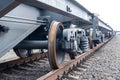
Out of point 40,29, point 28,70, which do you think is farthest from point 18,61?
point 40,29

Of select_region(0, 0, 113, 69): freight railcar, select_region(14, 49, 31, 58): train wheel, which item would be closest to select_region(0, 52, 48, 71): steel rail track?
select_region(14, 49, 31, 58): train wheel

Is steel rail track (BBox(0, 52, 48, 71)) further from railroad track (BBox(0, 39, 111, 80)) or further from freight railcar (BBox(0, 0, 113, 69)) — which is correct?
freight railcar (BBox(0, 0, 113, 69))

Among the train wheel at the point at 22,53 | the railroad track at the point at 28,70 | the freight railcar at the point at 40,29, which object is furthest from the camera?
the train wheel at the point at 22,53

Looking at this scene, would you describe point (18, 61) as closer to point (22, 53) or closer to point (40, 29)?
point (22, 53)

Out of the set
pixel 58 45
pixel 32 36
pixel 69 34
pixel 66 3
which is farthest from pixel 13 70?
pixel 66 3

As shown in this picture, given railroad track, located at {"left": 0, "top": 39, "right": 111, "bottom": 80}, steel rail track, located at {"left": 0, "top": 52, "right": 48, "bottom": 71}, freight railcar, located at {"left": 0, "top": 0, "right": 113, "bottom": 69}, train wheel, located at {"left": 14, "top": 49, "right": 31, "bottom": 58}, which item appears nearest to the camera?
freight railcar, located at {"left": 0, "top": 0, "right": 113, "bottom": 69}

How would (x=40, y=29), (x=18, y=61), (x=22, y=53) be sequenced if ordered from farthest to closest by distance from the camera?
(x=22, y=53)
(x=18, y=61)
(x=40, y=29)

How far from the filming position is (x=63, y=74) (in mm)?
3939

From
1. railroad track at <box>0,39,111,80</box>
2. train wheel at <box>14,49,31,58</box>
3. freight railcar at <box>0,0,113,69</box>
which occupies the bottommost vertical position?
railroad track at <box>0,39,111,80</box>

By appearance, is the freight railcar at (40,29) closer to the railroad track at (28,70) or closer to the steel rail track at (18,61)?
the railroad track at (28,70)

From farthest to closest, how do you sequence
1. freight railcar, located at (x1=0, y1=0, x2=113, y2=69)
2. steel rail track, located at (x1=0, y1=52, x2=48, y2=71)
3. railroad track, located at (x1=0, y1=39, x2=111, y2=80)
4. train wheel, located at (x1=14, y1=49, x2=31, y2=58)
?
1. train wheel, located at (x1=14, y1=49, x2=31, y2=58)
2. steel rail track, located at (x1=0, y1=52, x2=48, y2=71)
3. railroad track, located at (x1=0, y1=39, x2=111, y2=80)
4. freight railcar, located at (x1=0, y1=0, x2=113, y2=69)

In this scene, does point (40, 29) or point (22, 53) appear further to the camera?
point (22, 53)

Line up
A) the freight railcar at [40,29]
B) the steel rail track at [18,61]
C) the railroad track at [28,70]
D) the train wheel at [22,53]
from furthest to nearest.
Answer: the train wheel at [22,53] < the steel rail track at [18,61] < the railroad track at [28,70] < the freight railcar at [40,29]

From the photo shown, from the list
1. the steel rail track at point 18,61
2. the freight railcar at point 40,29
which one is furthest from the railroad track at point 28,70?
the freight railcar at point 40,29
